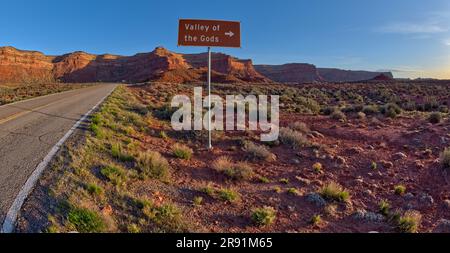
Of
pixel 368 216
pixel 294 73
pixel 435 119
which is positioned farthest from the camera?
pixel 294 73

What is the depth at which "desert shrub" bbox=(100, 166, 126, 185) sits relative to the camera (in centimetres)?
638

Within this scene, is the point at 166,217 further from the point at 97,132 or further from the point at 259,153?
the point at 97,132

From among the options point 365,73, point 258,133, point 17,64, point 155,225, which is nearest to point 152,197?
point 155,225

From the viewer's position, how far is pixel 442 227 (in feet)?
19.7

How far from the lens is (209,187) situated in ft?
22.7

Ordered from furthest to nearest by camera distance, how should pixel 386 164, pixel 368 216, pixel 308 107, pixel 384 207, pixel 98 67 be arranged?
pixel 98 67, pixel 308 107, pixel 386 164, pixel 384 207, pixel 368 216

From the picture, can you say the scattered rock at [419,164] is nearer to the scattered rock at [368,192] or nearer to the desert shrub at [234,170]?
the scattered rock at [368,192]

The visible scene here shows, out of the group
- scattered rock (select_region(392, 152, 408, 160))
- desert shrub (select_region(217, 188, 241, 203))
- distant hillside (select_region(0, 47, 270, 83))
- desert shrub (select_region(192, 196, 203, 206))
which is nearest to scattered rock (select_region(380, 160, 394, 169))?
scattered rock (select_region(392, 152, 408, 160))

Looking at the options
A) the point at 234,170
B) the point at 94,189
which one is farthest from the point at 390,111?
the point at 94,189

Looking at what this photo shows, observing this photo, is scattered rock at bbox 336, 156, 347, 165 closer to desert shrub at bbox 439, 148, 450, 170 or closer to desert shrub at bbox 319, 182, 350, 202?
desert shrub at bbox 439, 148, 450, 170

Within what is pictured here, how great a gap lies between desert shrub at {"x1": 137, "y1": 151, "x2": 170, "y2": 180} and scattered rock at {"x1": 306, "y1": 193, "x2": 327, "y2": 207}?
3041mm

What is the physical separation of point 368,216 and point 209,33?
6.29 metres

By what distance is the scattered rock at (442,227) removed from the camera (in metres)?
5.89
